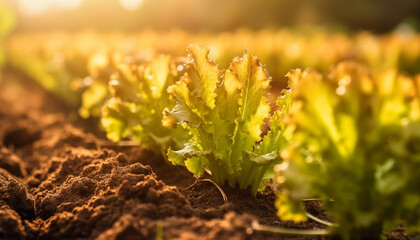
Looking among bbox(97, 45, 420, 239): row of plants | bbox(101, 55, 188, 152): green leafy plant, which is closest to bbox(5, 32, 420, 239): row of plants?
bbox(97, 45, 420, 239): row of plants

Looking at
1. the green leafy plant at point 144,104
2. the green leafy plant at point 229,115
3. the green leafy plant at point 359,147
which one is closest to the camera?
the green leafy plant at point 359,147

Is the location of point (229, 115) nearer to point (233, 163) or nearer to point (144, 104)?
point (233, 163)

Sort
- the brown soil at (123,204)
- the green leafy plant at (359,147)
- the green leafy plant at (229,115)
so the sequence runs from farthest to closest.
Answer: the green leafy plant at (229,115), the brown soil at (123,204), the green leafy plant at (359,147)

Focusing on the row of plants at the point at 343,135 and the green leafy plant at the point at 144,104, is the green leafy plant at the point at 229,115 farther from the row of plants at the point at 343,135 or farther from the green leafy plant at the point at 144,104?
the green leafy plant at the point at 144,104

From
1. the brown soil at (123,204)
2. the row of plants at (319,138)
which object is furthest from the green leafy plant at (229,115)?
the brown soil at (123,204)

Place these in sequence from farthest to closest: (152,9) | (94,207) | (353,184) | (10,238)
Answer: (152,9) → (94,207) → (10,238) → (353,184)

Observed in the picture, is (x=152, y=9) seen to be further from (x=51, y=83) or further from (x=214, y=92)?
(x=214, y=92)

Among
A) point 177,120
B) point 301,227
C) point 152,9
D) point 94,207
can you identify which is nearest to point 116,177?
point 94,207
